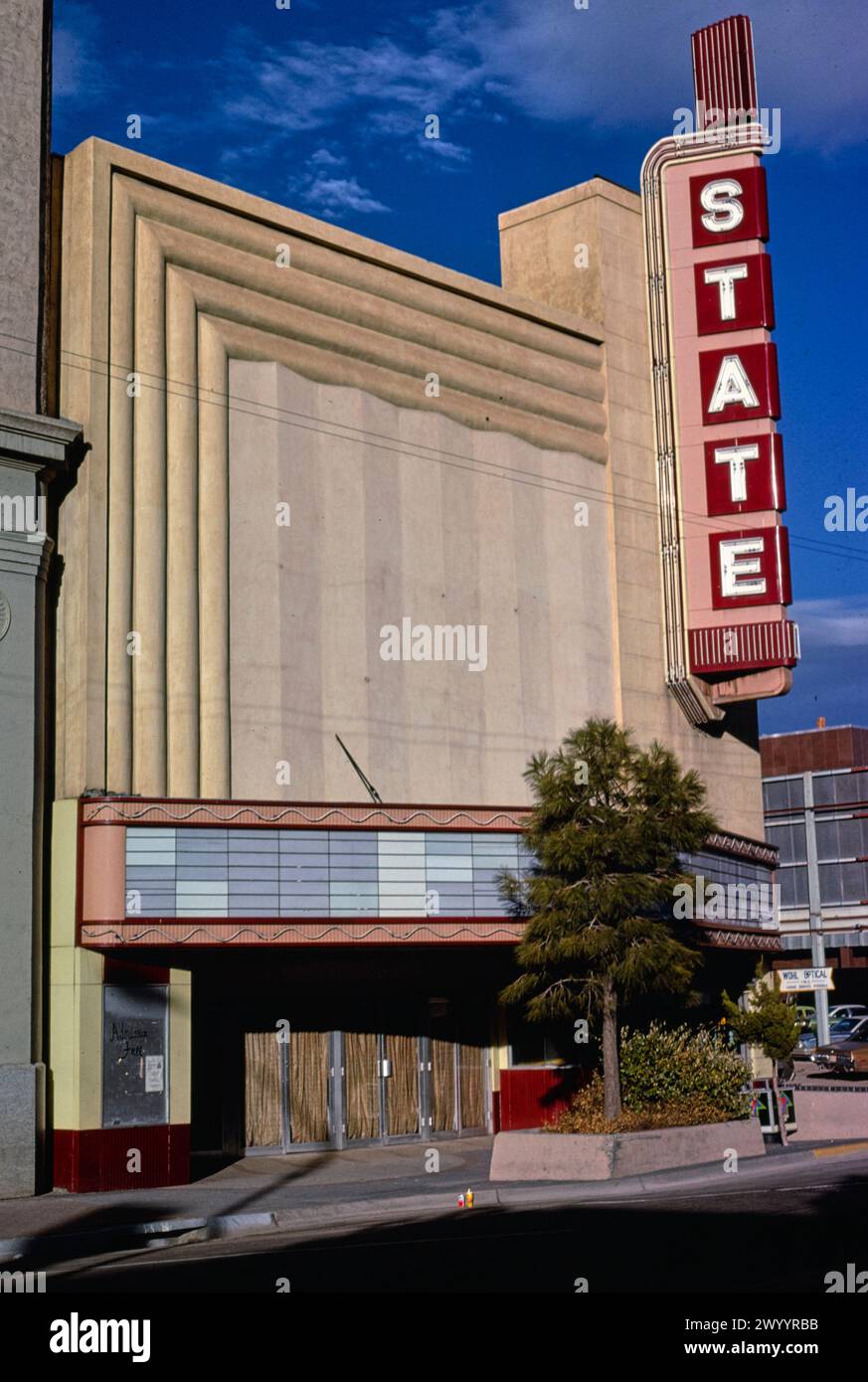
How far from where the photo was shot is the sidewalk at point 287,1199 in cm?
1892

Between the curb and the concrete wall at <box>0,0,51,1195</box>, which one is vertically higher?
the concrete wall at <box>0,0,51,1195</box>

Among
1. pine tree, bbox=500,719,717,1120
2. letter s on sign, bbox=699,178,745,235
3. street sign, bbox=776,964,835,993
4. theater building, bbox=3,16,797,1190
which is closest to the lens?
pine tree, bbox=500,719,717,1120

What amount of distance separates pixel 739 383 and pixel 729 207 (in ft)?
13.8

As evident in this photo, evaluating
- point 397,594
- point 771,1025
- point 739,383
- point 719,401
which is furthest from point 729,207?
point 771,1025

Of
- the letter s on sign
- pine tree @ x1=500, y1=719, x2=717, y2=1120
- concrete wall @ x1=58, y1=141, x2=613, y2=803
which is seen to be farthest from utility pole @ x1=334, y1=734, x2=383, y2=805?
the letter s on sign

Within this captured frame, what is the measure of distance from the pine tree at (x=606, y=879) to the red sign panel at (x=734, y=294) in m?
13.3

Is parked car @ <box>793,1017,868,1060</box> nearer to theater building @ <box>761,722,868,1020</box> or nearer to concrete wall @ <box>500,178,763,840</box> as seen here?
theater building @ <box>761,722,868,1020</box>

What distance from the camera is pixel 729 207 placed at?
35812 millimetres

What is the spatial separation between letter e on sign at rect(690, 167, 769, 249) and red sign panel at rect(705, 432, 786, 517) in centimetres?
465

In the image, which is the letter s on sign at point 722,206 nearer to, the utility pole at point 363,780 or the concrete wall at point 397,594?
the concrete wall at point 397,594

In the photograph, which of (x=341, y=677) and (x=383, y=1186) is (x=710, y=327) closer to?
(x=341, y=677)

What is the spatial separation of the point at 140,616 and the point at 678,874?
9.86m

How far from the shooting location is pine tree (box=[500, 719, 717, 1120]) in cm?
2455
